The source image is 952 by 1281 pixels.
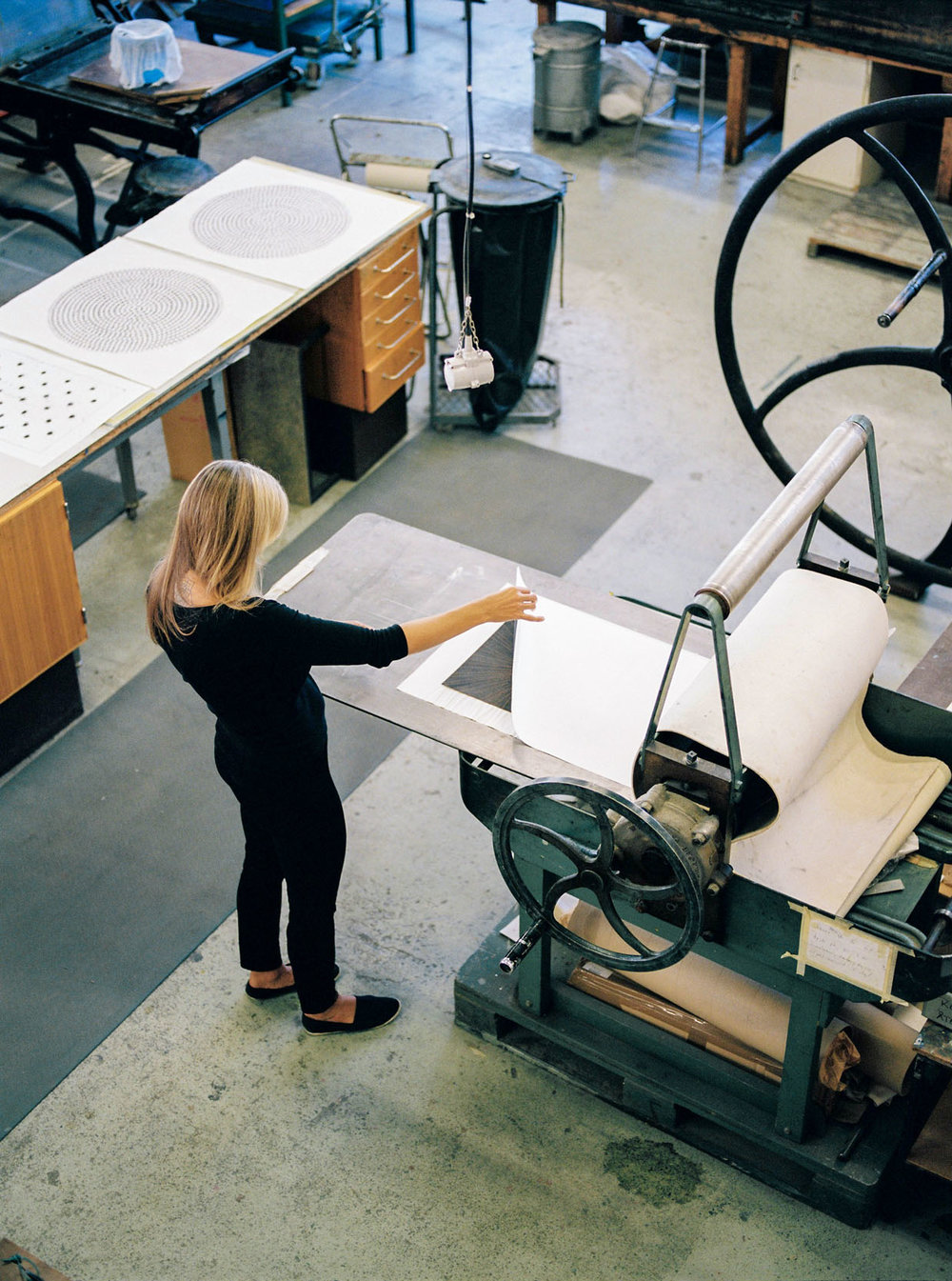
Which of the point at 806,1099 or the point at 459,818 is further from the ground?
the point at 806,1099

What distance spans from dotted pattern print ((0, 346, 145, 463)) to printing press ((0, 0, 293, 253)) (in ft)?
5.97

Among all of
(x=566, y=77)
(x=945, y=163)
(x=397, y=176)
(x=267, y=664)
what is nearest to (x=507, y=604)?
(x=267, y=664)

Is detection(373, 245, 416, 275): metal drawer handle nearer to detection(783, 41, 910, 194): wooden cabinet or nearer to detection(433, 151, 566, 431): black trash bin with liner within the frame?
detection(433, 151, 566, 431): black trash bin with liner

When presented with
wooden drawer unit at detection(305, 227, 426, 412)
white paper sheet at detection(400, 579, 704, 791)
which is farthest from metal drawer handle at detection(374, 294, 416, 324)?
white paper sheet at detection(400, 579, 704, 791)

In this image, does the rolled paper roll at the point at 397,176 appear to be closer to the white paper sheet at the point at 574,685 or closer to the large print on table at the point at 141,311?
the large print on table at the point at 141,311

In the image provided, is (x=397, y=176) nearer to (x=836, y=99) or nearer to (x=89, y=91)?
(x=89, y=91)

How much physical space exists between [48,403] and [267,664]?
1.62 metres

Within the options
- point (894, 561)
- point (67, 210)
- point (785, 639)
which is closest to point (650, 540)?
point (894, 561)

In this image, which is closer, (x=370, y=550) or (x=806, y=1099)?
(x=806, y=1099)

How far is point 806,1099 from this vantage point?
265 centimetres

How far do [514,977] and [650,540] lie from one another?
1872 millimetres

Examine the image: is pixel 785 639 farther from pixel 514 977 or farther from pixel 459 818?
pixel 459 818

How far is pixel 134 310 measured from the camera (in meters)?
4.14

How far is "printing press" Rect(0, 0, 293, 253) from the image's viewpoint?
17.6 ft
